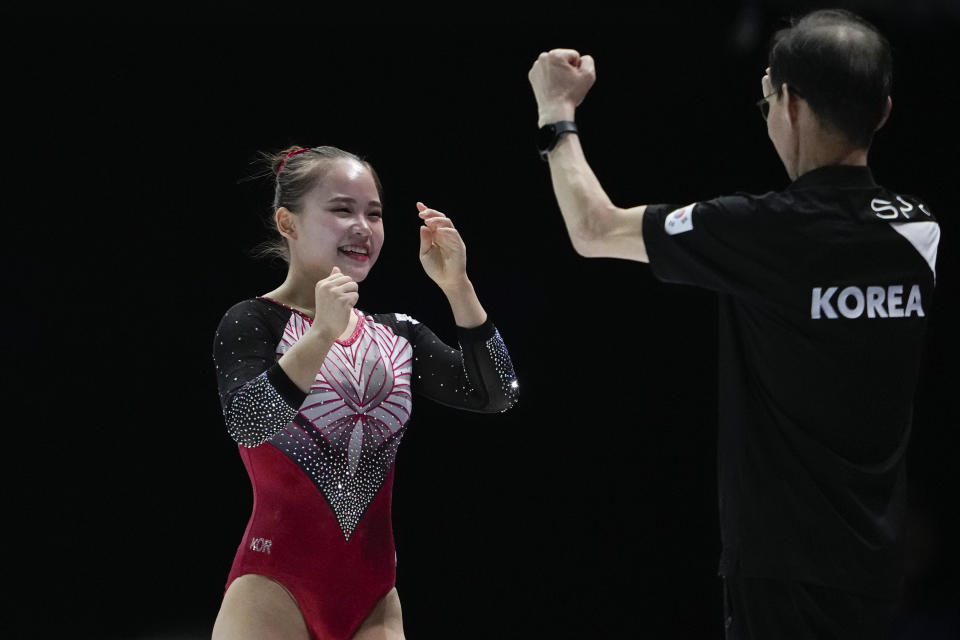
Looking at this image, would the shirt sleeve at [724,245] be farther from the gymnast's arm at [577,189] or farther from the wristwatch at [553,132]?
the wristwatch at [553,132]

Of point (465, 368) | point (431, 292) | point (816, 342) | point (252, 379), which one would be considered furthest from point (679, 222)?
point (431, 292)

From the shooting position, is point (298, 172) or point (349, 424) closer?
point (349, 424)

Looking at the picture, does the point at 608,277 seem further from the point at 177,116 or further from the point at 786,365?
the point at 786,365

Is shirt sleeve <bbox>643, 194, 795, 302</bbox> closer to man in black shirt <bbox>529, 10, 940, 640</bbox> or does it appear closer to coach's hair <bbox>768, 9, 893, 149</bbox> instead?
man in black shirt <bbox>529, 10, 940, 640</bbox>

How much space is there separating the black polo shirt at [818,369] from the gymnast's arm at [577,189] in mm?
80

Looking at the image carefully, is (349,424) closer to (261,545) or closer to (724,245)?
(261,545)

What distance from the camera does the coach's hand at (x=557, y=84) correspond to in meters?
2.11

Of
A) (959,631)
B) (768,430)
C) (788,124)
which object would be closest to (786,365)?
(768,430)

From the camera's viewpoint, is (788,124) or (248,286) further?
(248,286)

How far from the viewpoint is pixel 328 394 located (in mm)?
2535

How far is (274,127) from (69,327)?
42.4 inches

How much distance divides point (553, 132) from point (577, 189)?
6.5 inches

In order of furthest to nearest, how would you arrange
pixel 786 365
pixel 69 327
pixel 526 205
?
pixel 526 205, pixel 69 327, pixel 786 365

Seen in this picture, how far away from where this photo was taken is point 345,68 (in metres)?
4.30
